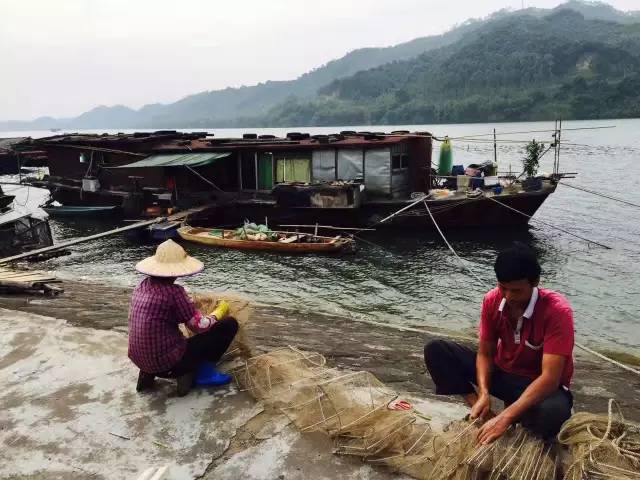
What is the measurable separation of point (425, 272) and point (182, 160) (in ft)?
40.4

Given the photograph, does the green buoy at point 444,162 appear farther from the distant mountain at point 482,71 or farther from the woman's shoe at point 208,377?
the distant mountain at point 482,71

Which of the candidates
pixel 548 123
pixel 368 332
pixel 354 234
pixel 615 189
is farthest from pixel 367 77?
pixel 368 332

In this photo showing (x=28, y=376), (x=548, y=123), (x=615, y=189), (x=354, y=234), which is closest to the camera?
(x=28, y=376)

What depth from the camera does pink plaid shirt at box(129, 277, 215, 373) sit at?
4230 millimetres

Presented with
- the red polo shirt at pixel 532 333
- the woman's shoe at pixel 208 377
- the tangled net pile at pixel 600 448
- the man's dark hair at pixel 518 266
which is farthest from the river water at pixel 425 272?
the man's dark hair at pixel 518 266

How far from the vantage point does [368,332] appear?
8094 millimetres

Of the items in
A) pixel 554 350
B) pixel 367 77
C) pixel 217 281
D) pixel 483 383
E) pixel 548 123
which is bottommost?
pixel 217 281

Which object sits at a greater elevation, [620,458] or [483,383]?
[483,383]

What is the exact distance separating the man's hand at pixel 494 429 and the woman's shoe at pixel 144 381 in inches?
120

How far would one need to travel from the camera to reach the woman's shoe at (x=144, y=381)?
15.2ft

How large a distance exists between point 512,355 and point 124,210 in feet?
79.7

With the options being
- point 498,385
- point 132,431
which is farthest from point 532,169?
point 132,431

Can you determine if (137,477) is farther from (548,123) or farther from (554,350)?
(548,123)

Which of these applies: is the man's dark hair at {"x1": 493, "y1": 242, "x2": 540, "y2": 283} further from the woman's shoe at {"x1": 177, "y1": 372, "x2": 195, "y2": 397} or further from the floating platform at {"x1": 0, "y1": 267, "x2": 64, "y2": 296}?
the floating platform at {"x1": 0, "y1": 267, "x2": 64, "y2": 296}
